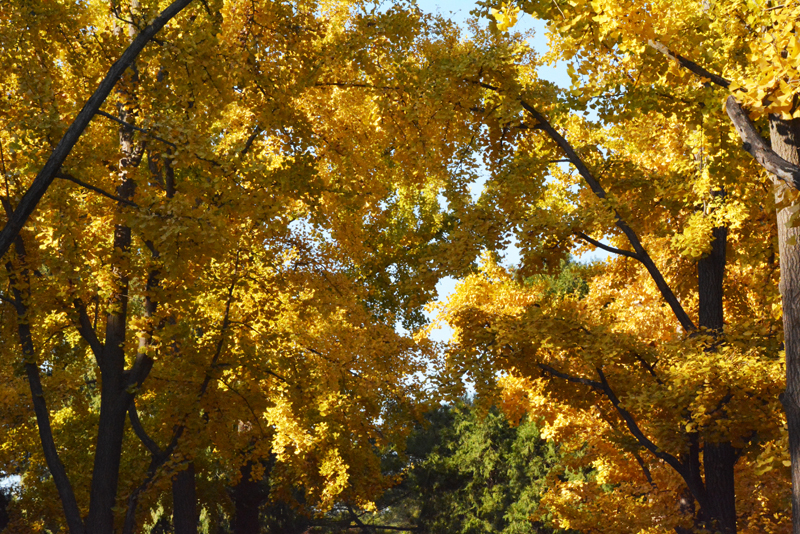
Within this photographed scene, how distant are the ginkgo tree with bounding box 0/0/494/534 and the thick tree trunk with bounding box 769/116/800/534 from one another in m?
3.19

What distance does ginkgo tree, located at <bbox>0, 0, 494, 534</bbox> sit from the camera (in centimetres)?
666

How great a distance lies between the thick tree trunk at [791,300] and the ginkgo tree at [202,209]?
319cm

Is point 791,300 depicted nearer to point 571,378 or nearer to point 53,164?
point 571,378

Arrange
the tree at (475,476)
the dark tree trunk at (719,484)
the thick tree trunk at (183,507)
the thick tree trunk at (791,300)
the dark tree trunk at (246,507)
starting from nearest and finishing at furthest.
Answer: the thick tree trunk at (791,300)
the dark tree trunk at (719,484)
the thick tree trunk at (183,507)
the dark tree trunk at (246,507)
the tree at (475,476)

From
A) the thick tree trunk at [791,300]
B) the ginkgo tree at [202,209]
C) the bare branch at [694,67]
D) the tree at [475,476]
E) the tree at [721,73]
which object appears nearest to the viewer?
the tree at [721,73]

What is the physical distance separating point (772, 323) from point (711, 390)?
158cm

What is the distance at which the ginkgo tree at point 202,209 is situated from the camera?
262 inches

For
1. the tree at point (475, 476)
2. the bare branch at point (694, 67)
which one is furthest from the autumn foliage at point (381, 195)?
the tree at point (475, 476)

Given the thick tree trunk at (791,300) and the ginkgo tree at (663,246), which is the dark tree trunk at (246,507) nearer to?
the ginkgo tree at (663,246)

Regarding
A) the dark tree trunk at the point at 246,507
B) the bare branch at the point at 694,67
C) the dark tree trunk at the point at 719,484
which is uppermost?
the bare branch at the point at 694,67

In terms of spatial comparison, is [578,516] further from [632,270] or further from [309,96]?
[309,96]

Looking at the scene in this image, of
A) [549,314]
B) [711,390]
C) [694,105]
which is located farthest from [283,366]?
[694,105]

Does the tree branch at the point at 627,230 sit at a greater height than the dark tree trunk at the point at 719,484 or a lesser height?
greater

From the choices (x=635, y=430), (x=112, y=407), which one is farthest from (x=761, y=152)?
(x=112, y=407)
